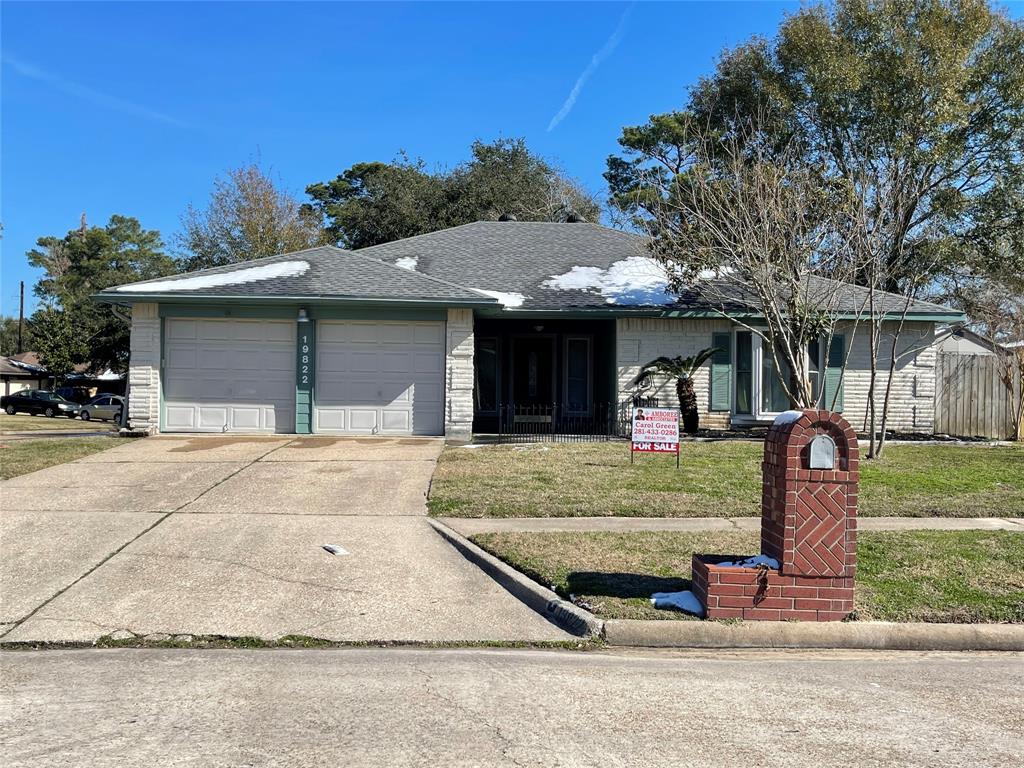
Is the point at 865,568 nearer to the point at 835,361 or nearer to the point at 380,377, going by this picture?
the point at 380,377

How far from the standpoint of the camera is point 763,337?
16219 mm

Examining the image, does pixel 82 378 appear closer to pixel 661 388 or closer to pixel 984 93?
pixel 661 388

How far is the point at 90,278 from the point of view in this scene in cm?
6288

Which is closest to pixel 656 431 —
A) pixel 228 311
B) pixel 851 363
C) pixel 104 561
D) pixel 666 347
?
pixel 666 347

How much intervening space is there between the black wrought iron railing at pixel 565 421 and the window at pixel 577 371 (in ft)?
0.85

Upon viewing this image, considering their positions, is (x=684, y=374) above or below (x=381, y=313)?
below

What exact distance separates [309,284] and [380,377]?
7.65 feet

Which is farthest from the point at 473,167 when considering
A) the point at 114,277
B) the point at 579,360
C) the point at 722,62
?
the point at 114,277

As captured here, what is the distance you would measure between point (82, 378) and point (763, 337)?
4718cm

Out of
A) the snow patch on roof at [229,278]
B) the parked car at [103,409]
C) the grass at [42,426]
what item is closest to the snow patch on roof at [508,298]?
the snow patch on roof at [229,278]

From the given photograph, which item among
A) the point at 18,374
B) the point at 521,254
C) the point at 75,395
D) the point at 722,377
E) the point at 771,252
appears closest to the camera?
the point at 771,252

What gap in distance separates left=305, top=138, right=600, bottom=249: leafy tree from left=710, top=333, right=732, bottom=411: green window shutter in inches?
642

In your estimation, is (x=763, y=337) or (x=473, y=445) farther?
(x=763, y=337)

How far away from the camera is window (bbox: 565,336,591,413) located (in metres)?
19.8
